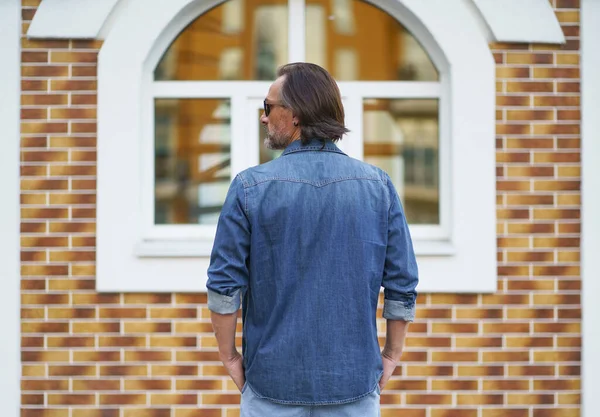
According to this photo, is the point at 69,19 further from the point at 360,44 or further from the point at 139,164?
the point at 360,44

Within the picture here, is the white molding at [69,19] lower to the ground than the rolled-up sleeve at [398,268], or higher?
higher

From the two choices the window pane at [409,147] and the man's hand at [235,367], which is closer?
the man's hand at [235,367]

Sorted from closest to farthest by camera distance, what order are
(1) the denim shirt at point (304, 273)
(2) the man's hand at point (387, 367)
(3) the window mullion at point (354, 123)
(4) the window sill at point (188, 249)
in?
(1) the denim shirt at point (304, 273)
(2) the man's hand at point (387, 367)
(4) the window sill at point (188, 249)
(3) the window mullion at point (354, 123)

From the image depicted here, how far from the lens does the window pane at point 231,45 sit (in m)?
3.73

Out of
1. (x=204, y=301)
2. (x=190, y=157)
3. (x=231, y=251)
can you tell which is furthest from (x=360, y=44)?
(x=231, y=251)

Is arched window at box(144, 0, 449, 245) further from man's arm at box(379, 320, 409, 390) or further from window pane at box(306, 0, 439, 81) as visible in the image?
man's arm at box(379, 320, 409, 390)

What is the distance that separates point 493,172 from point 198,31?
1.76m

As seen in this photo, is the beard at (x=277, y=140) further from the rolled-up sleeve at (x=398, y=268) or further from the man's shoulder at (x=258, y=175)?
the rolled-up sleeve at (x=398, y=268)

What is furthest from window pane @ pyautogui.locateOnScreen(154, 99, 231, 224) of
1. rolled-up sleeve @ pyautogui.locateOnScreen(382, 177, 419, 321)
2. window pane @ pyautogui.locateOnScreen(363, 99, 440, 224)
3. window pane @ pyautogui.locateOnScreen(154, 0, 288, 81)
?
rolled-up sleeve @ pyautogui.locateOnScreen(382, 177, 419, 321)

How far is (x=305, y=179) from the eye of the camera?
191cm

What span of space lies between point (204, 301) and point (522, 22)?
7.14 feet

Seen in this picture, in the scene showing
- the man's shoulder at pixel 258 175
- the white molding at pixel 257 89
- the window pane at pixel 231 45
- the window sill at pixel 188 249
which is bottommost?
the window sill at pixel 188 249

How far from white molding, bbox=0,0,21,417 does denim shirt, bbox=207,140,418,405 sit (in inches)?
77.1
